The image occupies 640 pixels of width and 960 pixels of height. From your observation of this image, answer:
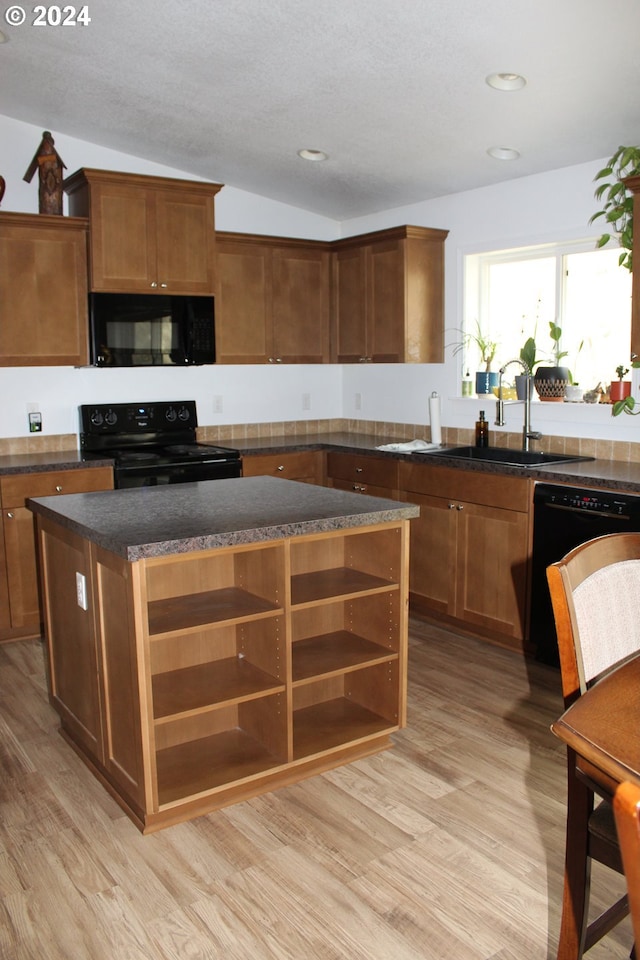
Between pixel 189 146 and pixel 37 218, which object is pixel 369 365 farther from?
pixel 37 218

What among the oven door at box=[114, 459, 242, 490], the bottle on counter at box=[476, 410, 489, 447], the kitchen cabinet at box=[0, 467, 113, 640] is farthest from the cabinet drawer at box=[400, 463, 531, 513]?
the kitchen cabinet at box=[0, 467, 113, 640]

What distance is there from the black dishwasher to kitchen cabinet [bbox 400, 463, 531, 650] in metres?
0.08

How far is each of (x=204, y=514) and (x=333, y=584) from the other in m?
0.52

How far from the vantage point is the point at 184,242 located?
4.53 m

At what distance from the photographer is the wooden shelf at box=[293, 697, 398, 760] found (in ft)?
8.99

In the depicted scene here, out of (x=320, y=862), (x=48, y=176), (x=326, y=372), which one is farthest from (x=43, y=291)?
(x=320, y=862)

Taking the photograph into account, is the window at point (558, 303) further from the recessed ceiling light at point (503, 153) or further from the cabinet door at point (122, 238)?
the cabinet door at point (122, 238)

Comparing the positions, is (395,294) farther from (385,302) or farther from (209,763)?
(209,763)

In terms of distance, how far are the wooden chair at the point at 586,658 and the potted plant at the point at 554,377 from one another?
2567 millimetres

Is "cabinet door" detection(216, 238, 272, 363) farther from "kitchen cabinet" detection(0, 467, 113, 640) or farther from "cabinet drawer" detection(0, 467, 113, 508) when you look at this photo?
"kitchen cabinet" detection(0, 467, 113, 640)

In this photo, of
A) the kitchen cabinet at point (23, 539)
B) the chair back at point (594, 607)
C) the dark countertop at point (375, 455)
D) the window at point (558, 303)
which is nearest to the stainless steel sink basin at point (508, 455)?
the dark countertop at point (375, 455)

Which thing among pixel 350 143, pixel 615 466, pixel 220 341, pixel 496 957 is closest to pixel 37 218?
pixel 220 341

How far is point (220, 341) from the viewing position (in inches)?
194

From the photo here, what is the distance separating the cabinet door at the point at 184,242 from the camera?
444 centimetres
